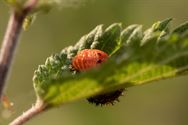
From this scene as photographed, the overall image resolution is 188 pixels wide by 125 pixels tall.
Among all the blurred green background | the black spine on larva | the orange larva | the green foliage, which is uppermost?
the blurred green background

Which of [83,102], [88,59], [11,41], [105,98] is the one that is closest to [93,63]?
[88,59]

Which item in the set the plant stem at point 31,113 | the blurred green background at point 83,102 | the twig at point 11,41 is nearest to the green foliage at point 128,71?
the plant stem at point 31,113

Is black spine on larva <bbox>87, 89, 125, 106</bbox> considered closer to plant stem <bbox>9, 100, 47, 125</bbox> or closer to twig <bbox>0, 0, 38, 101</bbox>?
plant stem <bbox>9, 100, 47, 125</bbox>

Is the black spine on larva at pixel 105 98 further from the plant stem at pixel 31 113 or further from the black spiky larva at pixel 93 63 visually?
the plant stem at pixel 31 113

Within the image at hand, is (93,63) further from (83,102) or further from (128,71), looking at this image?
(83,102)

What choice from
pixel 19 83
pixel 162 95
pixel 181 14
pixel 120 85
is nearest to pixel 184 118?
pixel 162 95

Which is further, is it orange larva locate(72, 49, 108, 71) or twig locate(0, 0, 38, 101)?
orange larva locate(72, 49, 108, 71)

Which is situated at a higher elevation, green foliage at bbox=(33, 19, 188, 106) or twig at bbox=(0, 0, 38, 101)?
twig at bbox=(0, 0, 38, 101)

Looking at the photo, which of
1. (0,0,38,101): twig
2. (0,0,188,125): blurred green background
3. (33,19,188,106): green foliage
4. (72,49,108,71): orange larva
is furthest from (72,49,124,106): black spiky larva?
(0,0,188,125): blurred green background
